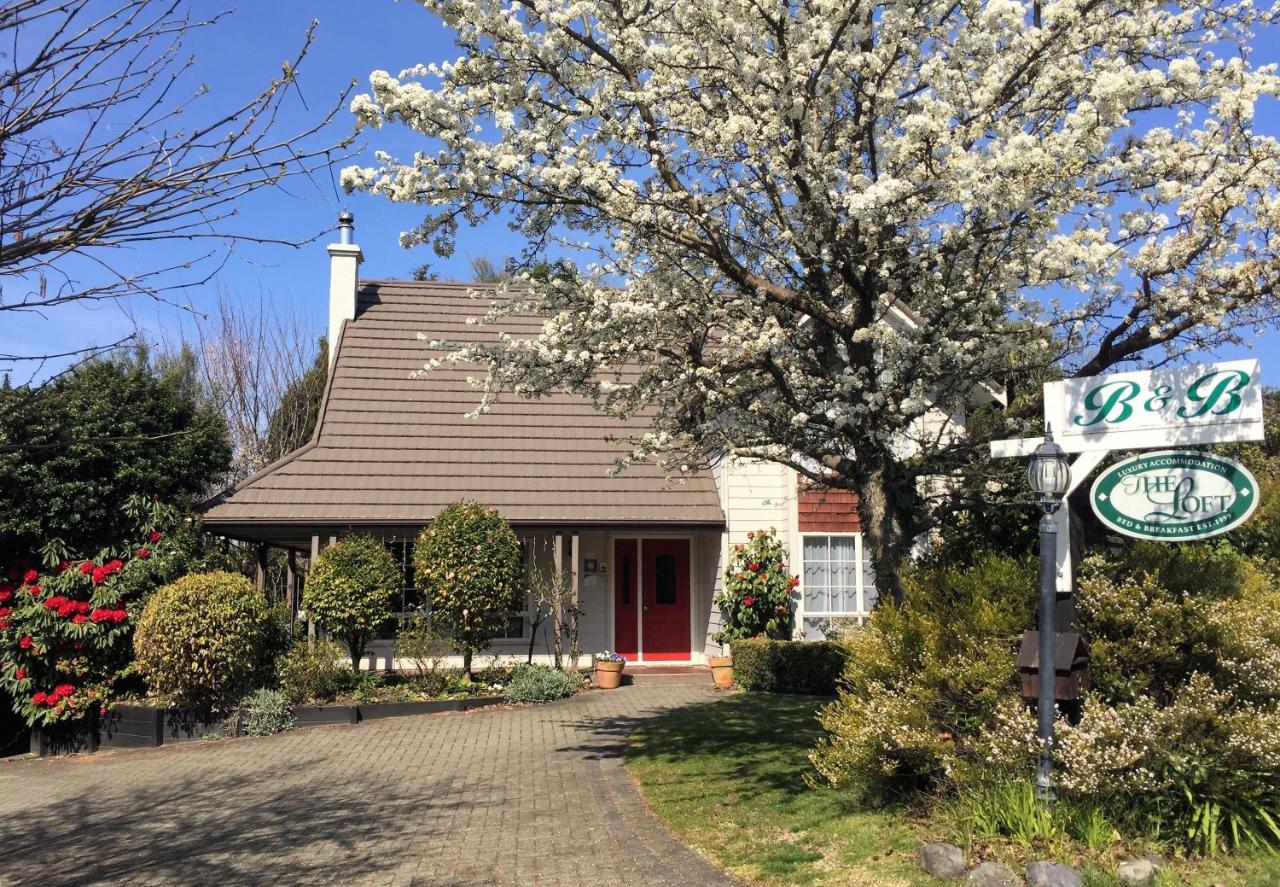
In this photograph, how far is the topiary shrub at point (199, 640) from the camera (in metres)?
12.2

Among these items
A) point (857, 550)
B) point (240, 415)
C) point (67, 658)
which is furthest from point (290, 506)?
point (240, 415)

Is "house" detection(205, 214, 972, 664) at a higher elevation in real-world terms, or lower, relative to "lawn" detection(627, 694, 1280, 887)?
higher

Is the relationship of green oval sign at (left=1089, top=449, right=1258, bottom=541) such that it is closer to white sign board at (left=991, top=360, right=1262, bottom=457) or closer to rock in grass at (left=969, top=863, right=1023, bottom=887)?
white sign board at (left=991, top=360, right=1262, bottom=457)

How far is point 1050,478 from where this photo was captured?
627cm

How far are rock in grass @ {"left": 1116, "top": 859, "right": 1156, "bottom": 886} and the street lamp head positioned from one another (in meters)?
2.12

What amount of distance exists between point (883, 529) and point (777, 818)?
105 inches

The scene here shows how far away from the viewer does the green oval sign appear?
6156mm

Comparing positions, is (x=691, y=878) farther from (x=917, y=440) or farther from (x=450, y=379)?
(x=450, y=379)

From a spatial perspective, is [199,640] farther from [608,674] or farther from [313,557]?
[608,674]

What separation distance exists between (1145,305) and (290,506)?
12682 millimetres

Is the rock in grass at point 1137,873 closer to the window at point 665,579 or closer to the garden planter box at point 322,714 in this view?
the garden planter box at point 322,714

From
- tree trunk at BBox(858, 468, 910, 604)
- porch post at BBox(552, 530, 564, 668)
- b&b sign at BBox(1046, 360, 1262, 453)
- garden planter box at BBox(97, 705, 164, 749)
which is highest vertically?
b&b sign at BBox(1046, 360, 1262, 453)

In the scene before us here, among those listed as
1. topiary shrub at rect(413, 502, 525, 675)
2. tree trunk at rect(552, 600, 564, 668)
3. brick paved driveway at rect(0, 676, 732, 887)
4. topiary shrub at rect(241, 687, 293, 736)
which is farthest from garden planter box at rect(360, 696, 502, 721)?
tree trunk at rect(552, 600, 564, 668)

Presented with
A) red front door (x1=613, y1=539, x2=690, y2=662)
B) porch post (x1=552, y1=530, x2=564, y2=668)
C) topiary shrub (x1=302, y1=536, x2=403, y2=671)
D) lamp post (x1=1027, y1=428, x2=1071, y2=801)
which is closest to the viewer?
lamp post (x1=1027, y1=428, x2=1071, y2=801)
